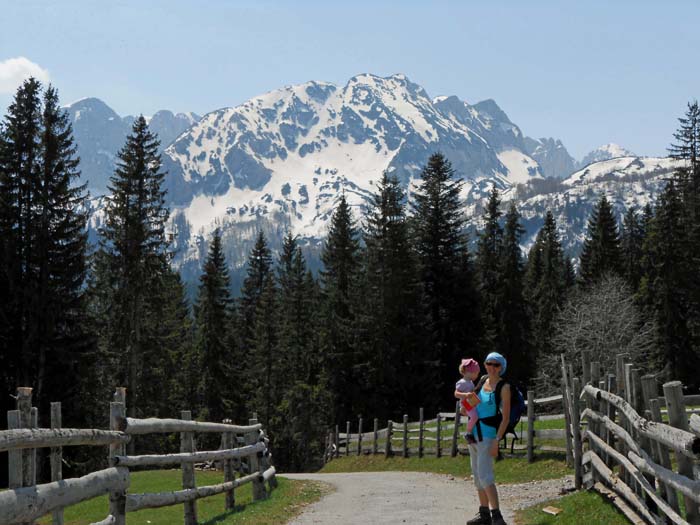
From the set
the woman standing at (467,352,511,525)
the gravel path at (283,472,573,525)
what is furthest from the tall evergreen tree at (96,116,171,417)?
the woman standing at (467,352,511,525)

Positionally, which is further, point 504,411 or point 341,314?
point 341,314

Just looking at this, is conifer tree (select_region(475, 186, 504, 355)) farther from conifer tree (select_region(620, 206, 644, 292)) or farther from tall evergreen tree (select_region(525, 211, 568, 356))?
conifer tree (select_region(620, 206, 644, 292))

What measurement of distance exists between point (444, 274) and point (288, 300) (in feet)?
60.6

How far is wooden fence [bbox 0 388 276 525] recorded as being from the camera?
247 inches

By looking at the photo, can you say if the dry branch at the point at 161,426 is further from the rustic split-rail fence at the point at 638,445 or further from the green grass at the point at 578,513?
the rustic split-rail fence at the point at 638,445

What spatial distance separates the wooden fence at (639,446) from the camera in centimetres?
694

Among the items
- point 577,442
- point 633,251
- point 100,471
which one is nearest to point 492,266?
point 633,251

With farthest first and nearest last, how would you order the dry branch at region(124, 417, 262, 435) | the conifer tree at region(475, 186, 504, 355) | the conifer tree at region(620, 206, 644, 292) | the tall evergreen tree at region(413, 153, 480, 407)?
the conifer tree at region(620, 206, 644, 292) < the conifer tree at region(475, 186, 504, 355) < the tall evergreen tree at region(413, 153, 480, 407) < the dry branch at region(124, 417, 262, 435)

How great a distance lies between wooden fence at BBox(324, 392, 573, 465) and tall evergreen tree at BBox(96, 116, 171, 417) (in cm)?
1134

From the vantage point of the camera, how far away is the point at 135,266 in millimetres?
39344

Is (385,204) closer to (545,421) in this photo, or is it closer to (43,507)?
(545,421)

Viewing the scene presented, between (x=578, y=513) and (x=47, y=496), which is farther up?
(x=47, y=496)

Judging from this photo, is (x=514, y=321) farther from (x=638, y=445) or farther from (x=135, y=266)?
(x=638, y=445)

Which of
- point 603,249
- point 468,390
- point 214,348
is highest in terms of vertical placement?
point 603,249
